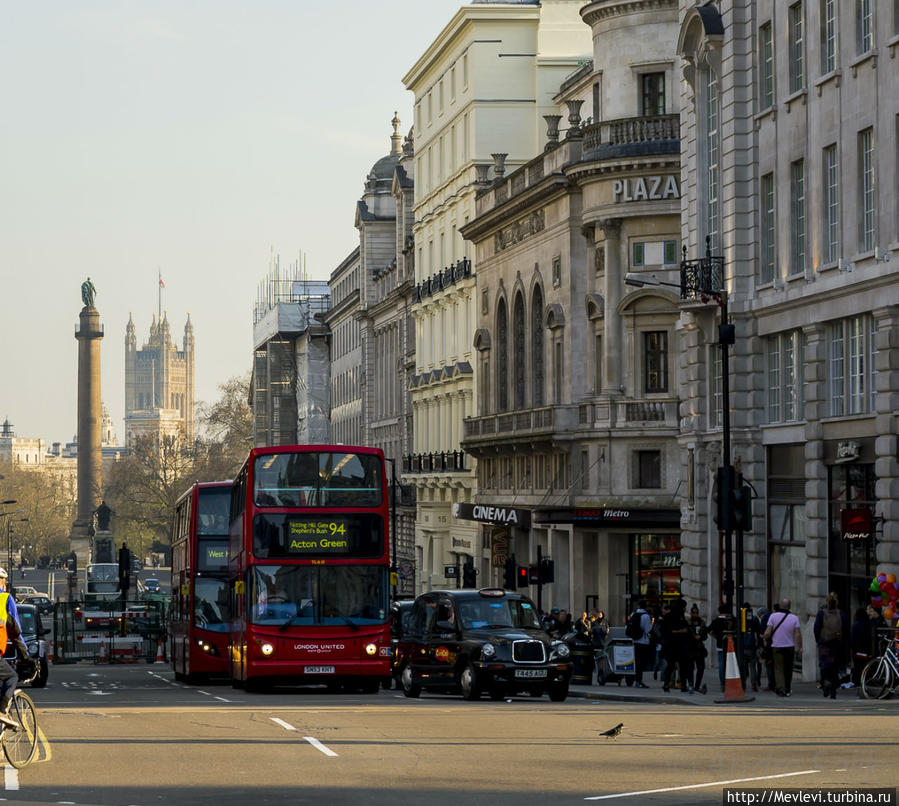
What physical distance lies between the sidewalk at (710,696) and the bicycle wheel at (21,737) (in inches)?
490

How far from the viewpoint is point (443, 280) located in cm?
7706

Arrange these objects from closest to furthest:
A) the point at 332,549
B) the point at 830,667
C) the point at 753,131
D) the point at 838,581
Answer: the point at 830,667, the point at 332,549, the point at 838,581, the point at 753,131

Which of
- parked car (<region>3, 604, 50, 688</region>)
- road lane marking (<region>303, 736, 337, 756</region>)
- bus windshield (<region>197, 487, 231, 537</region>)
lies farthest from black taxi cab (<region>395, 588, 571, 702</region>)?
parked car (<region>3, 604, 50, 688</region>)

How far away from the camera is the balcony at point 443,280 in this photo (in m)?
73.2

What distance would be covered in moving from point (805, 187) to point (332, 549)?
11239mm

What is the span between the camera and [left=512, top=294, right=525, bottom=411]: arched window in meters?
64.6

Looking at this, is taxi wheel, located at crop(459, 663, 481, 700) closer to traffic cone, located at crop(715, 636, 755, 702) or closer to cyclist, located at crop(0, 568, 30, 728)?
traffic cone, located at crop(715, 636, 755, 702)

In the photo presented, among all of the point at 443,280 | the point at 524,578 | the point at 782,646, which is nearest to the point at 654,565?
the point at 524,578

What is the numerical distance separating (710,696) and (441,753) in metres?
12.5

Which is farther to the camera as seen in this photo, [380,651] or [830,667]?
[380,651]

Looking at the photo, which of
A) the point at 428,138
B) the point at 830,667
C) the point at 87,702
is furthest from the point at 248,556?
the point at 428,138

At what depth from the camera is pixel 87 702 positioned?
101 feet

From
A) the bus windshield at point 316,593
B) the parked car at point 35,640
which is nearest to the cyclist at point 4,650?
the bus windshield at point 316,593

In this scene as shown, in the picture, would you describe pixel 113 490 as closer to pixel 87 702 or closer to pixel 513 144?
pixel 513 144
